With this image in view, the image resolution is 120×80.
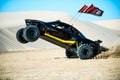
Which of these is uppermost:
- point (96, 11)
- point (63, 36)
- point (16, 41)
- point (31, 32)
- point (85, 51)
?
point (96, 11)

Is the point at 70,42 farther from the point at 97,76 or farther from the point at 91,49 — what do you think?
the point at 97,76

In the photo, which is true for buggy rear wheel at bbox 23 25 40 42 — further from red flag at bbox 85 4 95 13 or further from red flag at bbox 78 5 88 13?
red flag at bbox 85 4 95 13

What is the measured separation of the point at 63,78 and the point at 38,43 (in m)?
36.2

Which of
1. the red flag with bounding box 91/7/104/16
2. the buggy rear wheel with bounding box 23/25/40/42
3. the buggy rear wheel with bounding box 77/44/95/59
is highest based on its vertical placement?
the red flag with bounding box 91/7/104/16

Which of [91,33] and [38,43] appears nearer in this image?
[38,43]

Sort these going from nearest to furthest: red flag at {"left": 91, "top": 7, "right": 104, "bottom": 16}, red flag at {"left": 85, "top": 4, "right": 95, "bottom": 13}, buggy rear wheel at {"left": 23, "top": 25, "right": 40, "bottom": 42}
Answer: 1. buggy rear wheel at {"left": 23, "top": 25, "right": 40, "bottom": 42}
2. red flag at {"left": 91, "top": 7, "right": 104, "bottom": 16}
3. red flag at {"left": 85, "top": 4, "right": 95, "bottom": 13}

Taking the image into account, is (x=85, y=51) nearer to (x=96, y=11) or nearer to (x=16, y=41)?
(x=96, y=11)

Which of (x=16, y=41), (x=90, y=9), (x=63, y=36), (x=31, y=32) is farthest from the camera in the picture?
(x=16, y=41)

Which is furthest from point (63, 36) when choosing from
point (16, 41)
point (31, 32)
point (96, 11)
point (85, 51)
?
point (16, 41)

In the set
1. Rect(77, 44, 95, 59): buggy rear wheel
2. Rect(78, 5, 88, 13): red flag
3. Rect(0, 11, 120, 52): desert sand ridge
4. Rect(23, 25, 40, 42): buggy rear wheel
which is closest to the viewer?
Rect(23, 25, 40, 42): buggy rear wheel

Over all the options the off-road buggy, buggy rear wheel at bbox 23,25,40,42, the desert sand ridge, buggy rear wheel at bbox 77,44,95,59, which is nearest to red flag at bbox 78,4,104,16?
the off-road buggy

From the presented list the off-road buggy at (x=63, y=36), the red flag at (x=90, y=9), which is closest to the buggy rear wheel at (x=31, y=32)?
the off-road buggy at (x=63, y=36)

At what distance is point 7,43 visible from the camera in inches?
1490

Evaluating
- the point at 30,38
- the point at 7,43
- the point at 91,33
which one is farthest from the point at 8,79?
the point at 91,33
